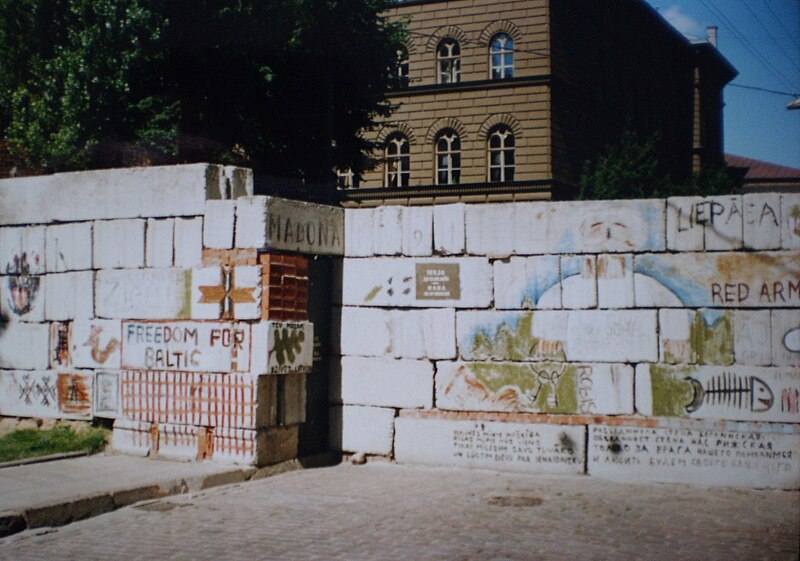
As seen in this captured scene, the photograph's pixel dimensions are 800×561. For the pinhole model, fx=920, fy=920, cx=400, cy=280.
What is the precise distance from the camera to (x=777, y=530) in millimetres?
6992

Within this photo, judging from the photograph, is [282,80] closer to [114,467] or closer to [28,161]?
[28,161]

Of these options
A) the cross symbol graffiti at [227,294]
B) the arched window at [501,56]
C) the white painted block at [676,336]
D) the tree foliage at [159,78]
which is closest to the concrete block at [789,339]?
the white painted block at [676,336]

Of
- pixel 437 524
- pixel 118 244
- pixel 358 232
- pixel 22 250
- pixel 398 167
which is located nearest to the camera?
pixel 437 524

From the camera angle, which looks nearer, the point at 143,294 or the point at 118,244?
the point at 143,294

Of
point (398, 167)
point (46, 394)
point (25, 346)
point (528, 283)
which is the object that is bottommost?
point (46, 394)

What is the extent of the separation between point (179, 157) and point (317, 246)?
42.1ft

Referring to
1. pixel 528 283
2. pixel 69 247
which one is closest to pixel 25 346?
pixel 69 247

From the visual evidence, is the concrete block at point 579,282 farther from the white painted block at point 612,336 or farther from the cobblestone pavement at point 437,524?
the cobblestone pavement at point 437,524

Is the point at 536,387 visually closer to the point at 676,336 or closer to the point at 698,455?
the point at 676,336

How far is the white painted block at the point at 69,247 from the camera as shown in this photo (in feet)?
34.1

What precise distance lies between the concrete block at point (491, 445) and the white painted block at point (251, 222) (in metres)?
2.50

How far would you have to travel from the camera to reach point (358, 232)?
1040 cm

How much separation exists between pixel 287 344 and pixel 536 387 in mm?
2620

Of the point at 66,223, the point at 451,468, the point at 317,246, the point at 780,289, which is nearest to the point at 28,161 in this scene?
the point at 66,223
